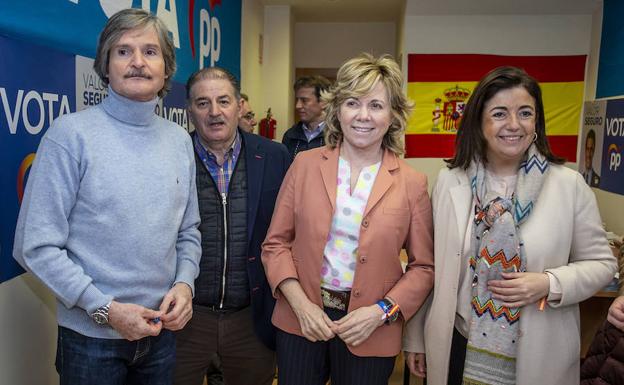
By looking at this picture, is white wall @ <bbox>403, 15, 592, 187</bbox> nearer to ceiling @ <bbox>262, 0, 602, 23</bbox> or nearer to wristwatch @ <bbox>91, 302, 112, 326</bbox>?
ceiling @ <bbox>262, 0, 602, 23</bbox>

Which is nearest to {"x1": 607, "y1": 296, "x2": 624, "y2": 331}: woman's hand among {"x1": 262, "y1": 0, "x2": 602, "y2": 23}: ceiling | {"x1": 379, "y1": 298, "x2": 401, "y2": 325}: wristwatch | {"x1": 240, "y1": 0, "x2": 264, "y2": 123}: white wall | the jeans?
{"x1": 379, "y1": 298, "x2": 401, "y2": 325}: wristwatch

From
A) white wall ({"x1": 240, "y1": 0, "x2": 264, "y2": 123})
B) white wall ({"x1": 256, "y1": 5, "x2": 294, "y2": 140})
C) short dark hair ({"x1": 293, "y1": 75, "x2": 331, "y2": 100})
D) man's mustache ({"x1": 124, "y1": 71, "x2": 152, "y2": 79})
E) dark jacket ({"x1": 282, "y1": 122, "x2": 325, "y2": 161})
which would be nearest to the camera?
man's mustache ({"x1": 124, "y1": 71, "x2": 152, "y2": 79})

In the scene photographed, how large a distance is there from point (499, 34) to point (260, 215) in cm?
452

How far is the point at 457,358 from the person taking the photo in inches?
60.2

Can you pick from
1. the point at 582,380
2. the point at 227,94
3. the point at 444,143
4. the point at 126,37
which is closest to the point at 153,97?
the point at 126,37

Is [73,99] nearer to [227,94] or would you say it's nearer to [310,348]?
[227,94]

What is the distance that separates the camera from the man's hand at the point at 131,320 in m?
1.17

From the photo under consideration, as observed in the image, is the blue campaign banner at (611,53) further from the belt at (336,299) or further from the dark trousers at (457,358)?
the belt at (336,299)

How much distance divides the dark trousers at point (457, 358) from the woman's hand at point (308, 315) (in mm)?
419

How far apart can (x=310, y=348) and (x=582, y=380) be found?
887 mm

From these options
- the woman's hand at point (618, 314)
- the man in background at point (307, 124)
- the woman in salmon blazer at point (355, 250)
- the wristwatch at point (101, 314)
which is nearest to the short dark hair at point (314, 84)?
the man in background at point (307, 124)

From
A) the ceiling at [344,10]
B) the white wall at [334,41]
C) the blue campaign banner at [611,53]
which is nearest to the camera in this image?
the blue campaign banner at [611,53]

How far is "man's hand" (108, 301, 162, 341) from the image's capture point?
1.17m

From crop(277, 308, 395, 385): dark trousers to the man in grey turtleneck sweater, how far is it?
362 millimetres
